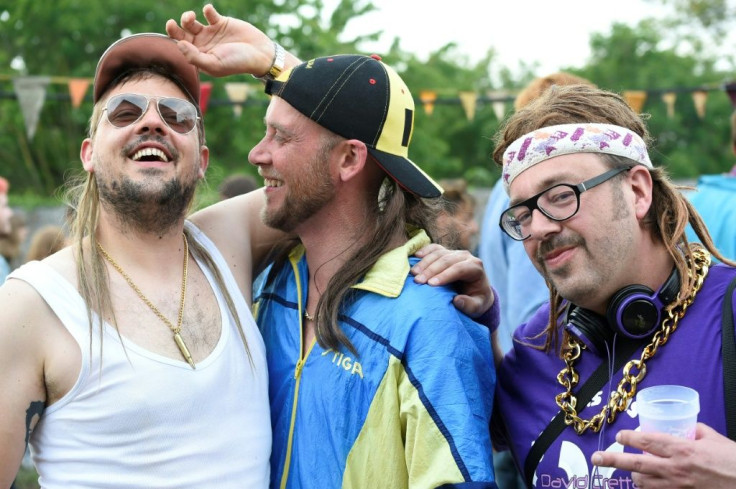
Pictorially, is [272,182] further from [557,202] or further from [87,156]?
[557,202]

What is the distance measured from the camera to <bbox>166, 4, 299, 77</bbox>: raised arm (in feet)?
10.2

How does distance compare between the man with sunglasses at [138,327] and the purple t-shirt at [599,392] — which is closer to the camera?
the purple t-shirt at [599,392]

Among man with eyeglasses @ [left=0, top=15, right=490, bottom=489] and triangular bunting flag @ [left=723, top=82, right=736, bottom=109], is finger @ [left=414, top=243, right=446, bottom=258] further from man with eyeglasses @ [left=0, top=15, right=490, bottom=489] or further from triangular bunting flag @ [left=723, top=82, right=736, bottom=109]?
triangular bunting flag @ [left=723, top=82, right=736, bottom=109]

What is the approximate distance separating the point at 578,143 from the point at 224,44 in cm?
146

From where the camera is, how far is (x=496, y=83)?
31.2 metres

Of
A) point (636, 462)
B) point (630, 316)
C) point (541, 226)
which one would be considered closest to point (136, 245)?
point (541, 226)

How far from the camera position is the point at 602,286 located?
7.97 feet

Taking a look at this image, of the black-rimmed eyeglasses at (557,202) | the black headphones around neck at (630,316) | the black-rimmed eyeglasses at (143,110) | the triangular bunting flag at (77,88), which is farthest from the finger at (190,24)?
the triangular bunting flag at (77,88)

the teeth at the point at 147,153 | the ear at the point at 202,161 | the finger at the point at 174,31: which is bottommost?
the ear at the point at 202,161

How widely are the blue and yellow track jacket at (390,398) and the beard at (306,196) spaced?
0.34 m

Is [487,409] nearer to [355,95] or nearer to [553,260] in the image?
[553,260]

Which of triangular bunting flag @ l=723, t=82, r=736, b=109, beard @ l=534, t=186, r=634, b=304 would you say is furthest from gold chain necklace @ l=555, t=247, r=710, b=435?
triangular bunting flag @ l=723, t=82, r=736, b=109

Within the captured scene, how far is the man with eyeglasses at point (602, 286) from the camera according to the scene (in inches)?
92.2

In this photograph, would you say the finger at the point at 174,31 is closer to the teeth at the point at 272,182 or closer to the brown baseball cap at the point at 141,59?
the brown baseball cap at the point at 141,59
